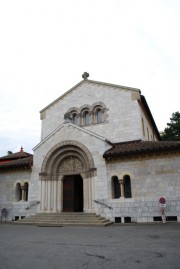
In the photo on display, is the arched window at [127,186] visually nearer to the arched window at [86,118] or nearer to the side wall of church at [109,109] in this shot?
the side wall of church at [109,109]

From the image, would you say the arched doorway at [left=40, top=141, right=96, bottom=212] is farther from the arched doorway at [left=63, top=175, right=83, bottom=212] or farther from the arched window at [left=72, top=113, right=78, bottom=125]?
the arched window at [left=72, top=113, right=78, bottom=125]

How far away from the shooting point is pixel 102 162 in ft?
49.3

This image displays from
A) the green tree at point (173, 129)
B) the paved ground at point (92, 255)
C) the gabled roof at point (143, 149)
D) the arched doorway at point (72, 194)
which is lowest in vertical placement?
the paved ground at point (92, 255)

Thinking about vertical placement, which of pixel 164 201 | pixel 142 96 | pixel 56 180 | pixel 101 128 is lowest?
pixel 164 201

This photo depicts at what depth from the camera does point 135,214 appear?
13336mm

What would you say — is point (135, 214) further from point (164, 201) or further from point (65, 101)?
point (65, 101)

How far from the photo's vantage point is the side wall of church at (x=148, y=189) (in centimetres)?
1280

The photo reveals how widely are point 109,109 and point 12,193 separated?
1039cm

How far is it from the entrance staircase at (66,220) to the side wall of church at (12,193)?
1.89 meters

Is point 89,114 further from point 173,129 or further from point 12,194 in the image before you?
point 173,129

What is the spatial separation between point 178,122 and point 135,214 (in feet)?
83.5

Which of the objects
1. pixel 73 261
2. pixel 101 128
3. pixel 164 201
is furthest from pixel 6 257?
pixel 101 128

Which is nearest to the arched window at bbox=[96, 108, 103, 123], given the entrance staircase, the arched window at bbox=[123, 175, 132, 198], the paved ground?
the arched window at bbox=[123, 175, 132, 198]

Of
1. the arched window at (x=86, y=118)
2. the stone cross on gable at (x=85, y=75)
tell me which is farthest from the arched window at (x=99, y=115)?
the stone cross on gable at (x=85, y=75)
